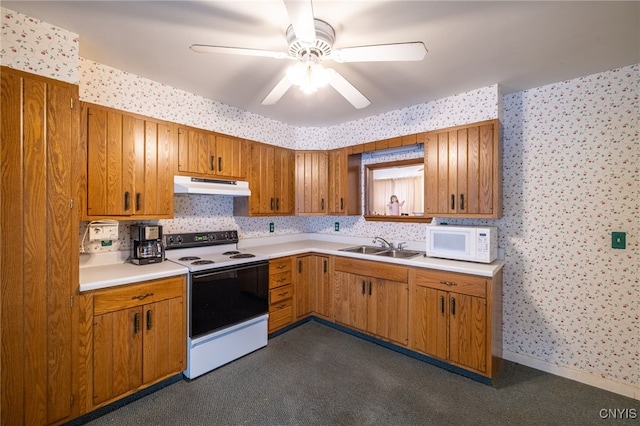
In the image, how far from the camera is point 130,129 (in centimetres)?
225

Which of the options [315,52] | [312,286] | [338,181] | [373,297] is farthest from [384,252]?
[315,52]

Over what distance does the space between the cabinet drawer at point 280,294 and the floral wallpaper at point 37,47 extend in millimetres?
2456

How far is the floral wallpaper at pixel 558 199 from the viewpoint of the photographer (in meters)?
2.15

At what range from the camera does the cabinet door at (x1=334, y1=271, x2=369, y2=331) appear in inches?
118

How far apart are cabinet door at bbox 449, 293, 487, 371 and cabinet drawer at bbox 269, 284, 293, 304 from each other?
173cm

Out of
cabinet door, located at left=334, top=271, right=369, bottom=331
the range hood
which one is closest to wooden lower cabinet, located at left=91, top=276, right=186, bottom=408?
the range hood

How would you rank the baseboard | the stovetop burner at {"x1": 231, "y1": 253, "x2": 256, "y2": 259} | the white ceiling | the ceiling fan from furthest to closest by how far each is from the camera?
1. the stovetop burner at {"x1": 231, "y1": 253, "x2": 256, "y2": 259}
2. the baseboard
3. the white ceiling
4. the ceiling fan

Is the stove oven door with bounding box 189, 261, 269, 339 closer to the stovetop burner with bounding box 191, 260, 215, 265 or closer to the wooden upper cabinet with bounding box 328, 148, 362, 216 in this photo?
the stovetop burner with bounding box 191, 260, 215, 265

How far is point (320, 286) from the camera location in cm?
337

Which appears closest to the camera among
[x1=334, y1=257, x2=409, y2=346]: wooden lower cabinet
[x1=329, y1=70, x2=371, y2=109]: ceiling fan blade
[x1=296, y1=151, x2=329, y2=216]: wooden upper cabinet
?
[x1=329, y1=70, x2=371, y2=109]: ceiling fan blade

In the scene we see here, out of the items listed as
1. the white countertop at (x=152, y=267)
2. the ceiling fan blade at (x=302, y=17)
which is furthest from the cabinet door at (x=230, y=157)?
the ceiling fan blade at (x=302, y=17)

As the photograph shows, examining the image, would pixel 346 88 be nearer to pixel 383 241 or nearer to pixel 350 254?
pixel 350 254

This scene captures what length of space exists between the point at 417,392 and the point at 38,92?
3.40 meters

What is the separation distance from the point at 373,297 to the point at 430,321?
24.1 inches
